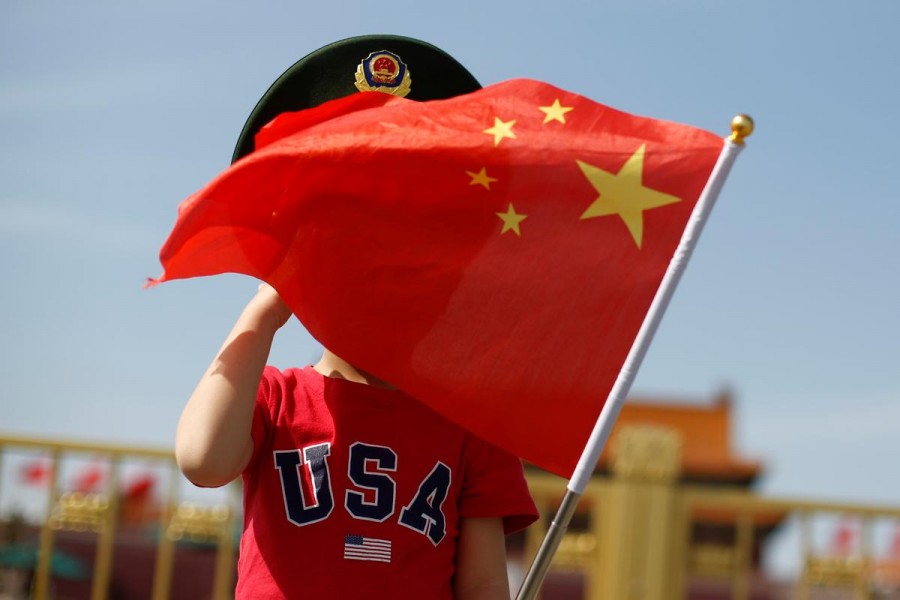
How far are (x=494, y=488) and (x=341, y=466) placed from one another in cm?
24

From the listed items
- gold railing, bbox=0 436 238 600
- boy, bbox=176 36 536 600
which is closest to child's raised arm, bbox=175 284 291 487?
boy, bbox=176 36 536 600

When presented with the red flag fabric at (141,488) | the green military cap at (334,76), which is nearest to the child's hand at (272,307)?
the green military cap at (334,76)

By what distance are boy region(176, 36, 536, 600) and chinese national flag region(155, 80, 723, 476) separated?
0.19ft

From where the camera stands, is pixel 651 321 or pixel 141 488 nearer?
pixel 651 321

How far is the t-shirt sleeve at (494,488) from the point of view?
1812 mm

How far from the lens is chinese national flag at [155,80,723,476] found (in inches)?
70.2

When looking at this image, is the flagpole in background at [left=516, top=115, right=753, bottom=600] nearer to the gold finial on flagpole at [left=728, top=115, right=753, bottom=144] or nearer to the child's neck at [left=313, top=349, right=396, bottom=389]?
the gold finial on flagpole at [left=728, top=115, right=753, bottom=144]

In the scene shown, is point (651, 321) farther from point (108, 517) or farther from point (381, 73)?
point (108, 517)

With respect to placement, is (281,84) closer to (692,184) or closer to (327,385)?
(327,385)

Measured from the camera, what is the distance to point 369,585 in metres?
1.68

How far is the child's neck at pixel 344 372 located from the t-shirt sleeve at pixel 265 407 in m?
0.07

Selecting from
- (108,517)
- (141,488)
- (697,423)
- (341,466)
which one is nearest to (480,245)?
(341,466)

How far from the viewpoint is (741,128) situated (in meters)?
1.75

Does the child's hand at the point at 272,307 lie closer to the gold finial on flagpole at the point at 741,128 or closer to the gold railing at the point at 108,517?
the gold finial on flagpole at the point at 741,128
